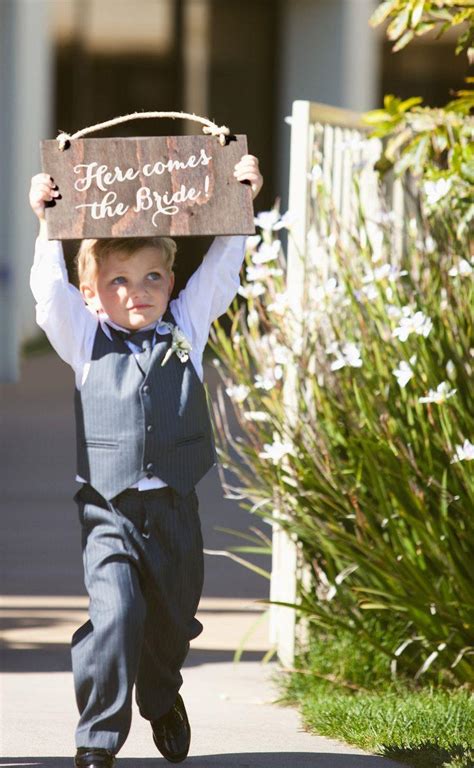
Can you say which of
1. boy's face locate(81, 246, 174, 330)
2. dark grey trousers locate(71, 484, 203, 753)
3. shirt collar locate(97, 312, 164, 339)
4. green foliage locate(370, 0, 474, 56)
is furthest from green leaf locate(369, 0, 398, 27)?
dark grey trousers locate(71, 484, 203, 753)

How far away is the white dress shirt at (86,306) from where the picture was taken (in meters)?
3.83

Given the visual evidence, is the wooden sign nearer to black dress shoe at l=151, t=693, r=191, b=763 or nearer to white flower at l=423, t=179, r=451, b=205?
white flower at l=423, t=179, r=451, b=205

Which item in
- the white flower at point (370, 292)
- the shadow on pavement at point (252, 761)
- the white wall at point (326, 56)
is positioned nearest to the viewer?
the shadow on pavement at point (252, 761)

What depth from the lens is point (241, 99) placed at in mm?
Answer: 17172

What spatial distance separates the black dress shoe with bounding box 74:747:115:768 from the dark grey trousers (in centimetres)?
2

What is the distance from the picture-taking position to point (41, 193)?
387 cm

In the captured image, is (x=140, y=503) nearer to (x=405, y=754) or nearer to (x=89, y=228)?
(x=89, y=228)

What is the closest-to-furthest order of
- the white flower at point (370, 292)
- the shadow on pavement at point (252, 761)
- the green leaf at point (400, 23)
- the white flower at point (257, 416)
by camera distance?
the shadow on pavement at point (252, 761), the green leaf at point (400, 23), the white flower at point (370, 292), the white flower at point (257, 416)

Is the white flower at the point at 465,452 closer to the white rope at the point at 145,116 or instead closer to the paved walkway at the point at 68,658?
the paved walkway at the point at 68,658

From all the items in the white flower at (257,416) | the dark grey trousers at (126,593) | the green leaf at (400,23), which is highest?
the green leaf at (400,23)

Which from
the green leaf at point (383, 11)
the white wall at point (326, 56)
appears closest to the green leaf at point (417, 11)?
the green leaf at point (383, 11)

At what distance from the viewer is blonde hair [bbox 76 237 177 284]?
394 centimetres

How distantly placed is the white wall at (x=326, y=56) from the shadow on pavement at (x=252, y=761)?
1260 cm

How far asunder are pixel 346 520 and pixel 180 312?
111cm
